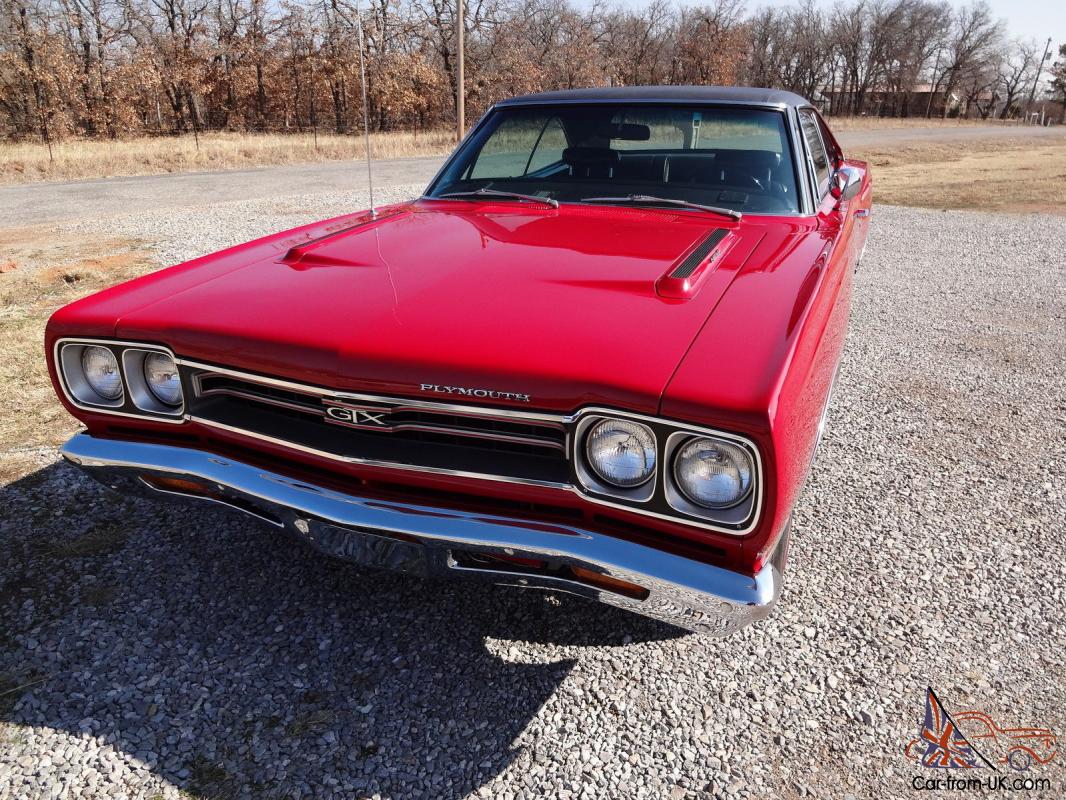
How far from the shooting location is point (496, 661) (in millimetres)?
2102

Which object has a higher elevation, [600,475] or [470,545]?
[600,475]

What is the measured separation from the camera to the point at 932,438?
11.5 feet

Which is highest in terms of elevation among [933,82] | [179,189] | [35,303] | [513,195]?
[933,82]

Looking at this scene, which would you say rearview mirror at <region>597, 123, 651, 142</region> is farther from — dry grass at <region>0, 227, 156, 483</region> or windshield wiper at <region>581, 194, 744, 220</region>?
dry grass at <region>0, 227, 156, 483</region>

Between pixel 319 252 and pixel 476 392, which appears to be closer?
pixel 476 392

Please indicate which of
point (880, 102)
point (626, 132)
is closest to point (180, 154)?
point (626, 132)

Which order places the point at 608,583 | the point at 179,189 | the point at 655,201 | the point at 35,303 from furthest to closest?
1. the point at 179,189
2. the point at 35,303
3. the point at 655,201
4. the point at 608,583

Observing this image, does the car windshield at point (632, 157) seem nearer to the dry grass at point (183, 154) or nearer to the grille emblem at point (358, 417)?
the grille emblem at point (358, 417)

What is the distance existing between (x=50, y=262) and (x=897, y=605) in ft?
24.9

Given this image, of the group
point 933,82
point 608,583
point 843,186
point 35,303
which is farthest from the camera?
point 933,82

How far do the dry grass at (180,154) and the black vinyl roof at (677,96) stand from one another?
15227mm

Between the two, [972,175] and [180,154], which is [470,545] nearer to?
[972,175]

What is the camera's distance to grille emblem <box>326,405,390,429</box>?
5.81ft

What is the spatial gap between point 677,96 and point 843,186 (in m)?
0.98
